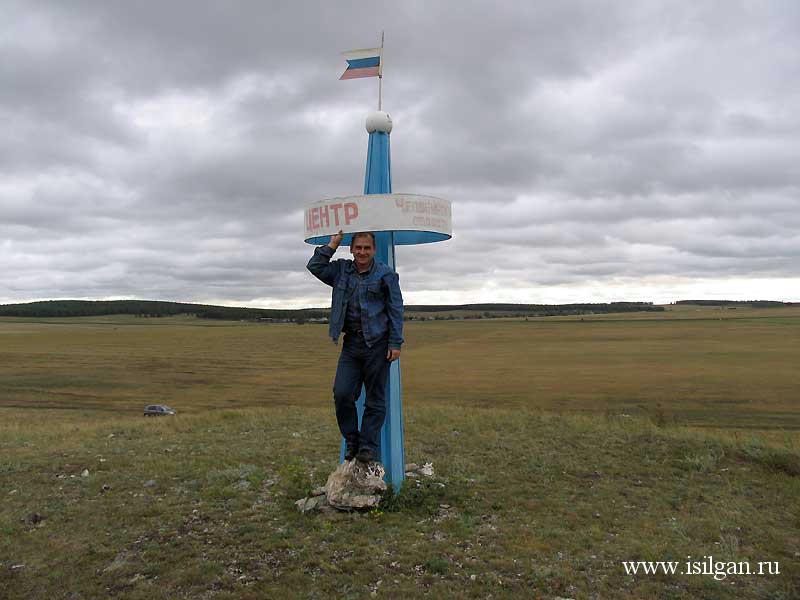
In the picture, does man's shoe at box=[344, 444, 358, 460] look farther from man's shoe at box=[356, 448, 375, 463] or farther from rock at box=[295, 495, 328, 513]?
rock at box=[295, 495, 328, 513]

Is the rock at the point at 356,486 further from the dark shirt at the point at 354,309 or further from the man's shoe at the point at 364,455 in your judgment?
the dark shirt at the point at 354,309

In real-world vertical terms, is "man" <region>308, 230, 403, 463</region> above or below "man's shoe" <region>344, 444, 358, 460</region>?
above

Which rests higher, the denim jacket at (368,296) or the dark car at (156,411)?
the denim jacket at (368,296)

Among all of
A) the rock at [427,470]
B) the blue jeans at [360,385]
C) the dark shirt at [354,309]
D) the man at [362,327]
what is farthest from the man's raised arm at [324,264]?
the rock at [427,470]

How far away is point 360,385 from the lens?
6.89 m

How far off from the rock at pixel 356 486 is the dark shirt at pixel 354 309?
1610 mm

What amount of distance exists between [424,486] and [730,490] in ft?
13.2

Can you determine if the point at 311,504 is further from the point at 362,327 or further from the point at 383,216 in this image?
the point at 383,216

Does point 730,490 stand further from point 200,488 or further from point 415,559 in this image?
point 200,488

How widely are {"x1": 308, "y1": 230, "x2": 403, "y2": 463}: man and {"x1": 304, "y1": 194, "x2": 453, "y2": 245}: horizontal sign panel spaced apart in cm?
19

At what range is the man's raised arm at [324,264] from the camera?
256 inches

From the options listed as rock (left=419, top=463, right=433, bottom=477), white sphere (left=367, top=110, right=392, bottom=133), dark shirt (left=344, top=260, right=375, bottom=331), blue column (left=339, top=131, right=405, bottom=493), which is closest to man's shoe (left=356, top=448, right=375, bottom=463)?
blue column (left=339, top=131, right=405, bottom=493)

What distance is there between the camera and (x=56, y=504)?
7086 mm

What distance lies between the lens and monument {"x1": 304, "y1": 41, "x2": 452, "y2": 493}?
6.79 metres
